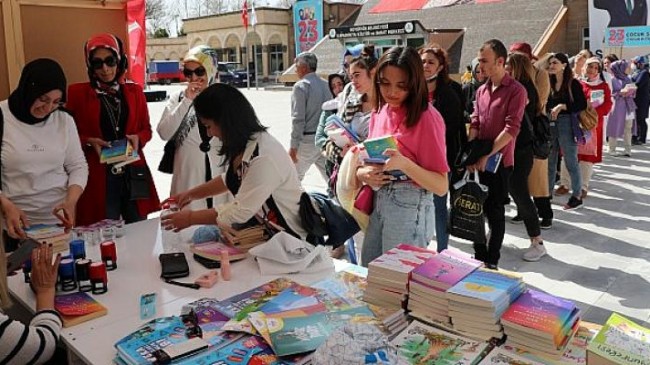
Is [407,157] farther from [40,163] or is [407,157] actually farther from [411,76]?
[40,163]

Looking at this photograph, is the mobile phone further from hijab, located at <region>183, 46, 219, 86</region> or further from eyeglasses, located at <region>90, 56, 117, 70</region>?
hijab, located at <region>183, 46, 219, 86</region>

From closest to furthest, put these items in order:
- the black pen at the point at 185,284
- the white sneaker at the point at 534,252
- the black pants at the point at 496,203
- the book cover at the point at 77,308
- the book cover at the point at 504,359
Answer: the book cover at the point at 504,359 → the book cover at the point at 77,308 → the black pen at the point at 185,284 → the black pants at the point at 496,203 → the white sneaker at the point at 534,252

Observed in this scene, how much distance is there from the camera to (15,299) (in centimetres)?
194

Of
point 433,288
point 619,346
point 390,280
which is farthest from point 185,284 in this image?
point 619,346

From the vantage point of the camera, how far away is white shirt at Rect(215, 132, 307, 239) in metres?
2.16

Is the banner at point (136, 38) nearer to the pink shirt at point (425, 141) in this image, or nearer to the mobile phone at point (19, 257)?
the mobile phone at point (19, 257)

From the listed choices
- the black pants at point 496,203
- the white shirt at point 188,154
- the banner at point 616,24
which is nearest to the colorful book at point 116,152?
the white shirt at point 188,154

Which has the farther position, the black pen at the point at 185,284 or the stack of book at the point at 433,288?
the black pen at the point at 185,284

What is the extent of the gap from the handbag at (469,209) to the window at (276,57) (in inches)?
1181

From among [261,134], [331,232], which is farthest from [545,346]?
[261,134]

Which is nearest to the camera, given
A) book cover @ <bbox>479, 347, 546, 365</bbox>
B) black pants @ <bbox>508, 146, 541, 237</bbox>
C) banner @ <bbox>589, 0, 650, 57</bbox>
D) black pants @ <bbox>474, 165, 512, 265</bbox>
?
book cover @ <bbox>479, 347, 546, 365</bbox>

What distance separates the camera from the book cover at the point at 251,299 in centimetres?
167

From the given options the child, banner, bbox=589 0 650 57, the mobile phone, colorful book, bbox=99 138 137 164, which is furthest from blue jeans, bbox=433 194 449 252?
banner, bbox=589 0 650 57

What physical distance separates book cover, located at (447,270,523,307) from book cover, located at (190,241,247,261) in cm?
93
